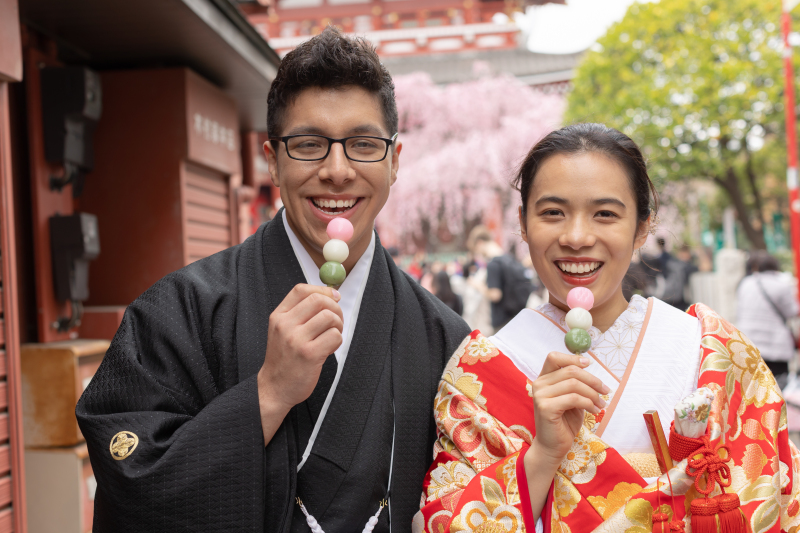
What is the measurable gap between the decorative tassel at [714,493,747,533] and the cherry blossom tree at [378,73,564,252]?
69.8 ft

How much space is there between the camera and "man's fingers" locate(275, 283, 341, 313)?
1709 mm

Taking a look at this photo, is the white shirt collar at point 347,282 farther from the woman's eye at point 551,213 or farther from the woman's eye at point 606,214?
the woman's eye at point 606,214

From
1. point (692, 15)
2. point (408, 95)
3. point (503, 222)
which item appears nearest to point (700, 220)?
point (503, 222)

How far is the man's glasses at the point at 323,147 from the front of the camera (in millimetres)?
1995

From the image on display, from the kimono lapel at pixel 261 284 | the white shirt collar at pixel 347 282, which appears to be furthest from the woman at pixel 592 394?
the kimono lapel at pixel 261 284

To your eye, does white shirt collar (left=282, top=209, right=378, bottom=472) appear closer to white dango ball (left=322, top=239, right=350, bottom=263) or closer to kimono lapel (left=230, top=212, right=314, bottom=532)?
kimono lapel (left=230, top=212, right=314, bottom=532)

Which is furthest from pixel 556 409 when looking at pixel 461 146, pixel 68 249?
pixel 461 146

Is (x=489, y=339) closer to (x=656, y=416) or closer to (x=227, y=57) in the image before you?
(x=656, y=416)

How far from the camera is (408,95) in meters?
24.0

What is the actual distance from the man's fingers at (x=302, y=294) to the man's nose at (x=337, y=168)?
0.39 m

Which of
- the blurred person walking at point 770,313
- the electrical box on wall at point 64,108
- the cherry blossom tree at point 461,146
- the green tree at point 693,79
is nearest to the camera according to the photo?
the electrical box on wall at point 64,108

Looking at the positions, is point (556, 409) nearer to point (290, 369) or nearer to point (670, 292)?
point (290, 369)

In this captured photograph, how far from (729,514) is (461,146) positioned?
22.1 metres

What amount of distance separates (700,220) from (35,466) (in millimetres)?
29088
